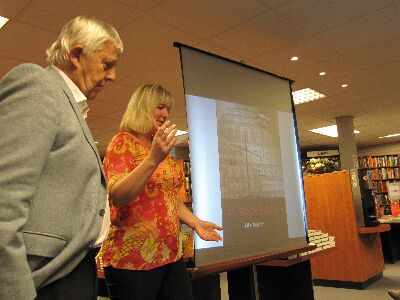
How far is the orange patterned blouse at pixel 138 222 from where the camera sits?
3.98 feet

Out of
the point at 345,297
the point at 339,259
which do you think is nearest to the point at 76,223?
the point at 345,297

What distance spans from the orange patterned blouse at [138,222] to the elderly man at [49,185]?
34 cm

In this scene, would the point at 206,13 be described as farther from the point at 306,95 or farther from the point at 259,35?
the point at 306,95

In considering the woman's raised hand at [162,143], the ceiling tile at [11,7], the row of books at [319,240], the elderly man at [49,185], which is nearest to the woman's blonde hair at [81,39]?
the elderly man at [49,185]

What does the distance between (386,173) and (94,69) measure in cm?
979

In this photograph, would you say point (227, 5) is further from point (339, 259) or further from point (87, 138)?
point (339, 259)

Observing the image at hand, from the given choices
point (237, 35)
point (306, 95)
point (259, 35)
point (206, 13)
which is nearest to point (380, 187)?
point (306, 95)

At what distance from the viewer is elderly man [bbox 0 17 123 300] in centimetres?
65

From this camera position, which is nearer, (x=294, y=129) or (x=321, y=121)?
(x=294, y=129)

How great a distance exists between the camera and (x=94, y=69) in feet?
3.06

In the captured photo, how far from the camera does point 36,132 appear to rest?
0.69m

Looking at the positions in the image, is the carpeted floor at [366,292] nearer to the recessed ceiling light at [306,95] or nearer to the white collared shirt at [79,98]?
the recessed ceiling light at [306,95]

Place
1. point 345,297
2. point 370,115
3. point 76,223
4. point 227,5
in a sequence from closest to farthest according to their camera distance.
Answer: point 76,223 → point 227,5 → point 345,297 → point 370,115

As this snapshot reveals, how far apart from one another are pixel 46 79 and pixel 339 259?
4.33 meters
